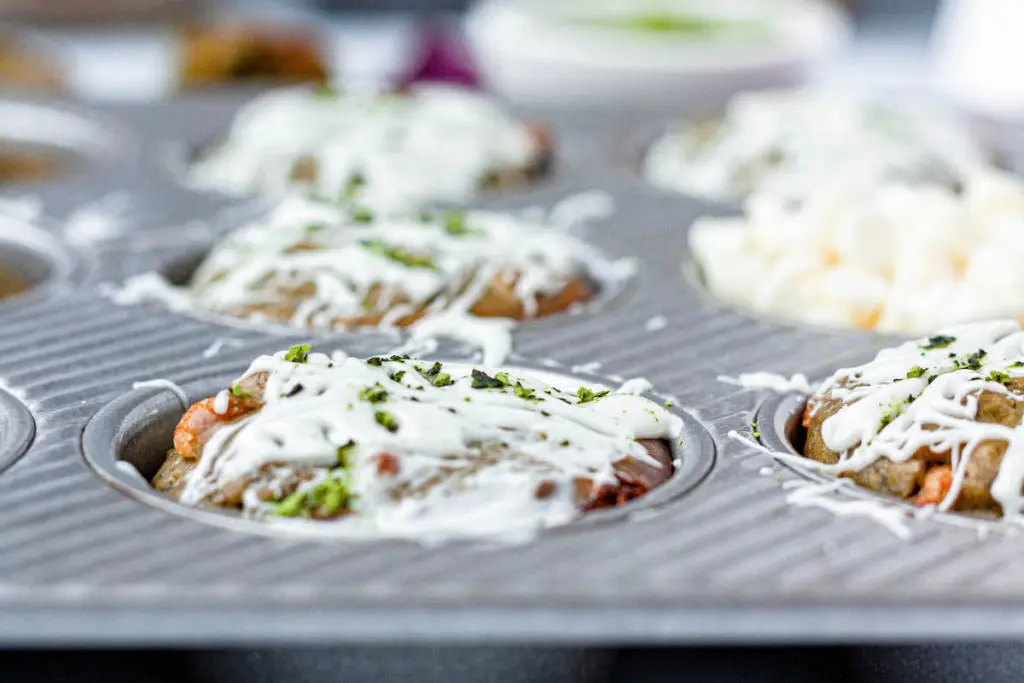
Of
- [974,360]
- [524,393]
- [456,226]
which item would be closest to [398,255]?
[456,226]

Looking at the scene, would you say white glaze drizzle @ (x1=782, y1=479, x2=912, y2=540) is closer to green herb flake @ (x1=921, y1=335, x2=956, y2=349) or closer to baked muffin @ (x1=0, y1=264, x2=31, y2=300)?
green herb flake @ (x1=921, y1=335, x2=956, y2=349)

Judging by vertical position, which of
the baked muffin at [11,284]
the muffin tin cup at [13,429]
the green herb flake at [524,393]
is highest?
the green herb flake at [524,393]

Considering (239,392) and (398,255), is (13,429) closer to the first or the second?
(239,392)

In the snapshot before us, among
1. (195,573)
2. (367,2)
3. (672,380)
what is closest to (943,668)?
(672,380)

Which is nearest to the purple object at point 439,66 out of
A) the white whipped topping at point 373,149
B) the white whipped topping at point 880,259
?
the white whipped topping at point 373,149

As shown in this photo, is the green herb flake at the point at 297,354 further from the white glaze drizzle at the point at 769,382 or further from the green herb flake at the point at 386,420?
the white glaze drizzle at the point at 769,382

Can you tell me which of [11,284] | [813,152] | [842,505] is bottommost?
[11,284]

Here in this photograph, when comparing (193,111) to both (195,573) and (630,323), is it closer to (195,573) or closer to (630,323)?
(630,323)
